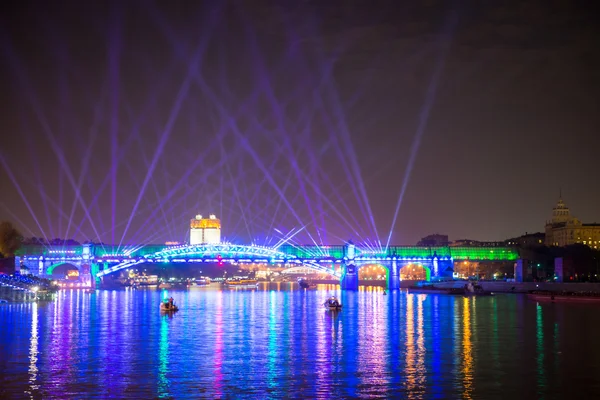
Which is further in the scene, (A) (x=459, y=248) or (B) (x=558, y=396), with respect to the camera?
(A) (x=459, y=248)

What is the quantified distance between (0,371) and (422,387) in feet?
53.5

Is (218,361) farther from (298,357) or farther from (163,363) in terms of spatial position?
(298,357)

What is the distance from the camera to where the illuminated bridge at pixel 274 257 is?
152750mm

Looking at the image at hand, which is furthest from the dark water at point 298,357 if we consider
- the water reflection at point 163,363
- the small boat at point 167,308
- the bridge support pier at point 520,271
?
the bridge support pier at point 520,271

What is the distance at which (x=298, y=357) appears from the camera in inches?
1486

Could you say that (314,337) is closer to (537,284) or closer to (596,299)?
(596,299)

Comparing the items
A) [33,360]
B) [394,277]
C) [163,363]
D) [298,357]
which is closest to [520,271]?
A: [394,277]

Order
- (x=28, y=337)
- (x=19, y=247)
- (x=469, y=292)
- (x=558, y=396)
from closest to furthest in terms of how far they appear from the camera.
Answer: (x=558, y=396)
(x=28, y=337)
(x=469, y=292)
(x=19, y=247)

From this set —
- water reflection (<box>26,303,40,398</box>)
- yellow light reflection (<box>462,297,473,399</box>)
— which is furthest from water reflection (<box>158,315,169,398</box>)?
yellow light reflection (<box>462,297,473,399</box>)

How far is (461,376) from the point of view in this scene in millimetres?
31828

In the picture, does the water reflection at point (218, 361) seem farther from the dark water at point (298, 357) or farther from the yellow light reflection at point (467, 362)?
the yellow light reflection at point (467, 362)

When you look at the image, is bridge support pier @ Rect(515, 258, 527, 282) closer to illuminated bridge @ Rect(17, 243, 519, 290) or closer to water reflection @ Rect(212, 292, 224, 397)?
illuminated bridge @ Rect(17, 243, 519, 290)

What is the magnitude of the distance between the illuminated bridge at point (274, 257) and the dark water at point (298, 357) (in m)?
89.2

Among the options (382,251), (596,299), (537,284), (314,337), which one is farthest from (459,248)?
(314,337)
